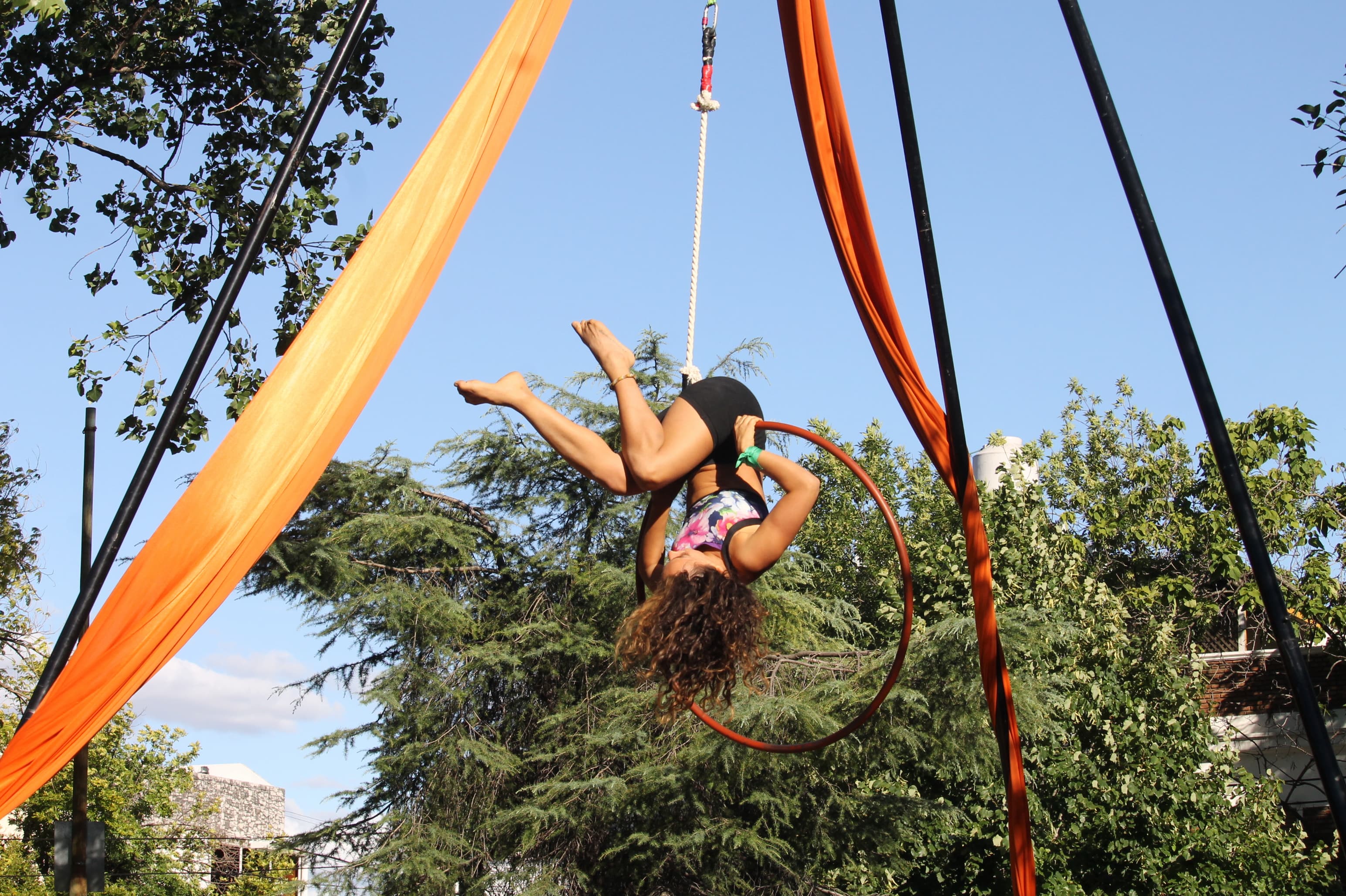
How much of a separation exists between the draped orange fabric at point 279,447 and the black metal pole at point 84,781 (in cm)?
501

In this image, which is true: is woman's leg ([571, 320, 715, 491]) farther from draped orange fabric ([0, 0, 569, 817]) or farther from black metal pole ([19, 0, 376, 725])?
black metal pole ([19, 0, 376, 725])

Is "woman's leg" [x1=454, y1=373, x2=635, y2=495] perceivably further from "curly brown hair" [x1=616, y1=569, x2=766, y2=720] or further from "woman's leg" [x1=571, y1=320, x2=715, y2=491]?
"curly brown hair" [x1=616, y1=569, x2=766, y2=720]

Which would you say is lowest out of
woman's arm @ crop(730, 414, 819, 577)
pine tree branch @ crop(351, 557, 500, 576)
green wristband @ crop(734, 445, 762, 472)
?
woman's arm @ crop(730, 414, 819, 577)

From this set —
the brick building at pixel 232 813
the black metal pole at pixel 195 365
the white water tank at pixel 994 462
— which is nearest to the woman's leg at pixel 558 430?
the black metal pole at pixel 195 365

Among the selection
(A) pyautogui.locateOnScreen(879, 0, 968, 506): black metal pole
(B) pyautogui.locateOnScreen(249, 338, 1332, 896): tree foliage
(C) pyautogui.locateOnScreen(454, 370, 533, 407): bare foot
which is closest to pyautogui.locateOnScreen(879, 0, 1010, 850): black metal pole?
(A) pyautogui.locateOnScreen(879, 0, 968, 506): black metal pole

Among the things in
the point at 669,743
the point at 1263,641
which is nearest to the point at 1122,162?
the point at 669,743

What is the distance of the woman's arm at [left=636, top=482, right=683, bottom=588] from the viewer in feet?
15.2

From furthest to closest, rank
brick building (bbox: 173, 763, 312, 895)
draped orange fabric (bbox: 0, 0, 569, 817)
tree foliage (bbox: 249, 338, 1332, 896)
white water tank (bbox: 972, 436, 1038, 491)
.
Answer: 1. brick building (bbox: 173, 763, 312, 895)
2. white water tank (bbox: 972, 436, 1038, 491)
3. tree foliage (bbox: 249, 338, 1332, 896)
4. draped orange fabric (bbox: 0, 0, 569, 817)

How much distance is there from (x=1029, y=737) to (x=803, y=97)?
6.82 metres

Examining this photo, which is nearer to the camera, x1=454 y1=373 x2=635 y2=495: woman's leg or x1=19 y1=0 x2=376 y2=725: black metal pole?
x1=19 y1=0 x2=376 y2=725: black metal pole

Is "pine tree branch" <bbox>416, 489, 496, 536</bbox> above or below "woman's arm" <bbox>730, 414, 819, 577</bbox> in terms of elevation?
above

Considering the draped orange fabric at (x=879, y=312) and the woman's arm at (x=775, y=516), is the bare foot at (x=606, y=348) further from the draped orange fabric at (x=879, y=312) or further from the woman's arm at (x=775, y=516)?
the draped orange fabric at (x=879, y=312)

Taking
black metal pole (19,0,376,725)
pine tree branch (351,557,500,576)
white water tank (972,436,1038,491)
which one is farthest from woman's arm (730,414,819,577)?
white water tank (972,436,1038,491)

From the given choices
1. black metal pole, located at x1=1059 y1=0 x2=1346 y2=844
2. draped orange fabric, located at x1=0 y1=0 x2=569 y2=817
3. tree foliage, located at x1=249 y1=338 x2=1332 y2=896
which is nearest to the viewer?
draped orange fabric, located at x1=0 y1=0 x2=569 y2=817
